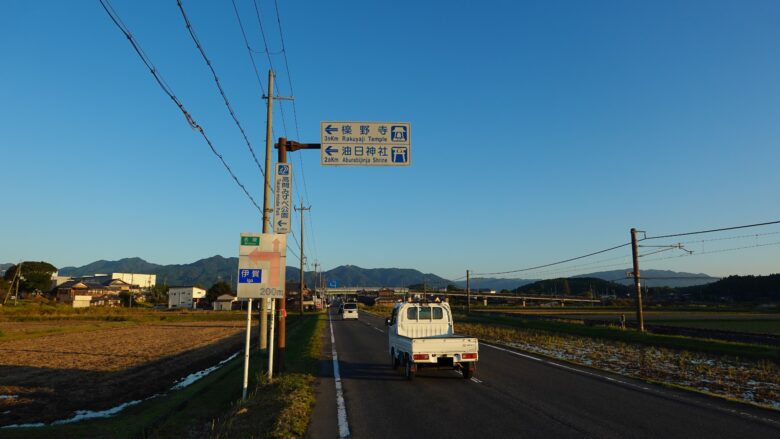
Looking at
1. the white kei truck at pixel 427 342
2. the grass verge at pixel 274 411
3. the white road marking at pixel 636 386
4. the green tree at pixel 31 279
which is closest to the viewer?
the grass verge at pixel 274 411

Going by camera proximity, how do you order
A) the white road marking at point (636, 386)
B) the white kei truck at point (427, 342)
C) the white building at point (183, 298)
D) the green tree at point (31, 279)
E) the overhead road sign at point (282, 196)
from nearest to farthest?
the white road marking at point (636, 386), the white kei truck at point (427, 342), the overhead road sign at point (282, 196), the green tree at point (31, 279), the white building at point (183, 298)

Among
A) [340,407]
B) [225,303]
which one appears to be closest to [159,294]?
[225,303]

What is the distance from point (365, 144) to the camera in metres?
15.3

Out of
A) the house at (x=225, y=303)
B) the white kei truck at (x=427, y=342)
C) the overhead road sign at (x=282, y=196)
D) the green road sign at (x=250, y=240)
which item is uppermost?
the overhead road sign at (x=282, y=196)

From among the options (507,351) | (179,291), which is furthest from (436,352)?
(179,291)

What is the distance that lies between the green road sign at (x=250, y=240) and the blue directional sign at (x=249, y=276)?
2.14 ft

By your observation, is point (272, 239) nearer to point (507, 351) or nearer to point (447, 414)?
point (447, 414)

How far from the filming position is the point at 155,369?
21.0 m

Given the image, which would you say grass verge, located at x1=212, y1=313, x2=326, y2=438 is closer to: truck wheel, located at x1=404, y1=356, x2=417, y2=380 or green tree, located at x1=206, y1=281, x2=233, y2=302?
truck wheel, located at x1=404, y1=356, x2=417, y2=380

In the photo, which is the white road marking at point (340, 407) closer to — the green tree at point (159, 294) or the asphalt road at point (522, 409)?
the asphalt road at point (522, 409)

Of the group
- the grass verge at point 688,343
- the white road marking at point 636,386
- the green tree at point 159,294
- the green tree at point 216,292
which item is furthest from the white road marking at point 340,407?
the green tree at point 159,294

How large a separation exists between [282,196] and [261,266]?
11.5 ft

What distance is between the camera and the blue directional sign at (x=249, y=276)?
38.2 ft

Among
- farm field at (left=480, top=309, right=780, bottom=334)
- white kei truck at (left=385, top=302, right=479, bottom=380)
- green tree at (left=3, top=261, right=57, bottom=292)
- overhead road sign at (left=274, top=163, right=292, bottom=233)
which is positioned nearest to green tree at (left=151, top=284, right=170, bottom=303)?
green tree at (left=3, top=261, right=57, bottom=292)
